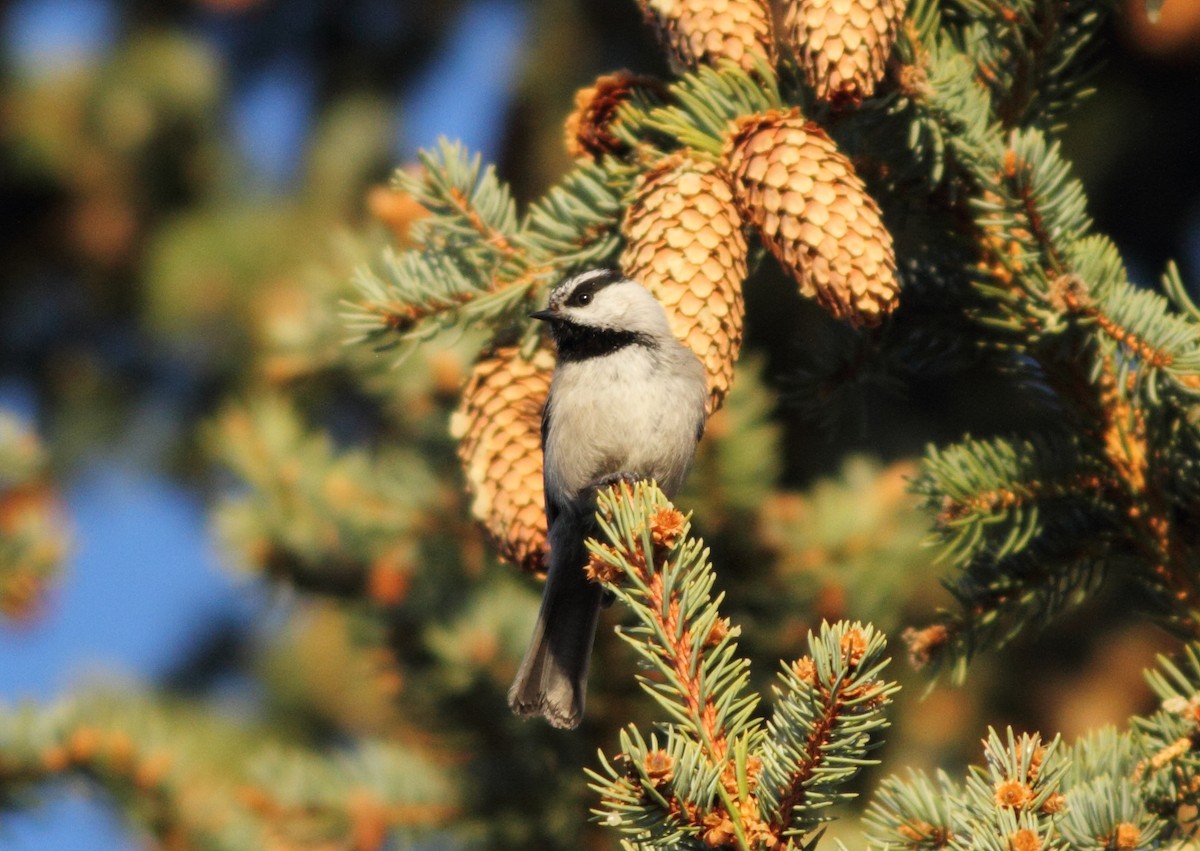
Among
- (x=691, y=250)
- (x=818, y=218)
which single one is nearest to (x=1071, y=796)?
(x=818, y=218)

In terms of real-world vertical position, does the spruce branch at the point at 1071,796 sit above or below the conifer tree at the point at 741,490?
below

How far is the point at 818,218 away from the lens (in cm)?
210

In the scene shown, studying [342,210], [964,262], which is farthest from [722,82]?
[342,210]

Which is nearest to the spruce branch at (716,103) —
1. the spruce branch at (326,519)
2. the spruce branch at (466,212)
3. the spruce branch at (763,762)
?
the spruce branch at (466,212)

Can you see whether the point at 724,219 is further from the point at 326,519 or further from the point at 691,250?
the point at 326,519

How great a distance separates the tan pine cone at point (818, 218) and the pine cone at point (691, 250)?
0.33 ft

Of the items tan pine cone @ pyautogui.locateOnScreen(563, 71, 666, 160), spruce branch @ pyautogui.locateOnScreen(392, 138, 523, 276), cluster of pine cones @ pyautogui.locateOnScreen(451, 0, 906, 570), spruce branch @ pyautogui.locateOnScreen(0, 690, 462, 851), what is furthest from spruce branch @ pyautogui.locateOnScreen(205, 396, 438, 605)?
tan pine cone @ pyautogui.locateOnScreen(563, 71, 666, 160)

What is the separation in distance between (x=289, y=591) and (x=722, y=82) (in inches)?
81.9

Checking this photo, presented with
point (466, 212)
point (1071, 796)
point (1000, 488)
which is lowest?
point (1071, 796)

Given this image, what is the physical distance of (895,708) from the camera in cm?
372

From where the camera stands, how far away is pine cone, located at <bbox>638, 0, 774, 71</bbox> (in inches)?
91.5

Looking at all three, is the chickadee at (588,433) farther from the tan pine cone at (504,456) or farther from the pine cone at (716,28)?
the pine cone at (716,28)

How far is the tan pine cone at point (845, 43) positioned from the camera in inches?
81.7

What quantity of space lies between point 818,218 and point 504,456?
78 cm
